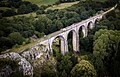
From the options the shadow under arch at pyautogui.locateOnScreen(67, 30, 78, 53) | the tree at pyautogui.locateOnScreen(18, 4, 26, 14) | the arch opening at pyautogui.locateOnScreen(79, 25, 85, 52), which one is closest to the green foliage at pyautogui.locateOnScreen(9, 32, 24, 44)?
the shadow under arch at pyautogui.locateOnScreen(67, 30, 78, 53)

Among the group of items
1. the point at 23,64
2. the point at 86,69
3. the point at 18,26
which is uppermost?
the point at 18,26

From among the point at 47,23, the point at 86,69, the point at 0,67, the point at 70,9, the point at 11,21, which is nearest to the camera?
the point at 0,67

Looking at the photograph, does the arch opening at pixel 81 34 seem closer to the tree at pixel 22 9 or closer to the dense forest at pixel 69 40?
the dense forest at pixel 69 40

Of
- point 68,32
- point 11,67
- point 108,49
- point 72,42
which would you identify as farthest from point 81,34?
point 11,67

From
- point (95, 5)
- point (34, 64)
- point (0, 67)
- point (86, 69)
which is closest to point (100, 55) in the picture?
point (86, 69)

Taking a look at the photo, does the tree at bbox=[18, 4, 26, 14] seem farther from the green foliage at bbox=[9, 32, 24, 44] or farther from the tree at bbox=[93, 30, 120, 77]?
the tree at bbox=[93, 30, 120, 77]

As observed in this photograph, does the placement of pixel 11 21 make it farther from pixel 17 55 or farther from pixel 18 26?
pixel 17 55
